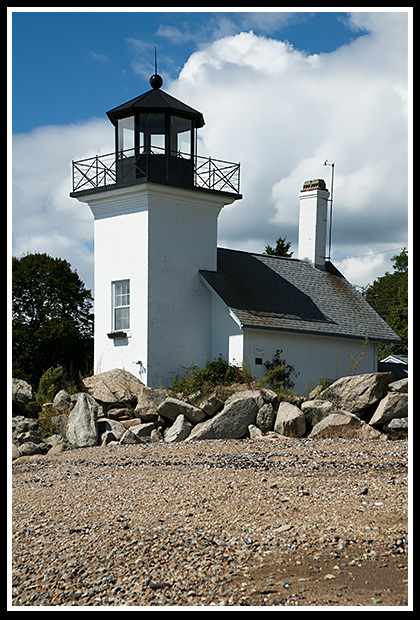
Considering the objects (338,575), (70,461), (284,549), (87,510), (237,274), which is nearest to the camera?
(338,575)

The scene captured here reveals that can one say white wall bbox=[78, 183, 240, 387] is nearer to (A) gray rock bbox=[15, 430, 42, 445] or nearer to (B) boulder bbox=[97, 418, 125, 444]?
(B) boulder bbox=[97, 418, 125, 444]

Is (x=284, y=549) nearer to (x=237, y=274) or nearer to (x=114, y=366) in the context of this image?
(x=114, y=366)

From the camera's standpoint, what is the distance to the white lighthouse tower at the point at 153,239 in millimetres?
18891

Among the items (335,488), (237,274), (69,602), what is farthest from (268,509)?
(237,274)

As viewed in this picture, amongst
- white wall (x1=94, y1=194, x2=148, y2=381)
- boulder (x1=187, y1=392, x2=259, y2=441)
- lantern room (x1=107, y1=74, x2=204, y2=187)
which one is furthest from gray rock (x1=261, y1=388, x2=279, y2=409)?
lantern room (x1=107, y1=74, x2=204, y2=187)

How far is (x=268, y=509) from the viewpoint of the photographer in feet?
24.5

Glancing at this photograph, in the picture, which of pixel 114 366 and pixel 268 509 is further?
pixel 114 366

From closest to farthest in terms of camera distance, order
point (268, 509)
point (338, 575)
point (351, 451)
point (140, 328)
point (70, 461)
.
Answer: point (338, 575), point (268, 509), point (351, 451), point (70, 461), point (140, 328)

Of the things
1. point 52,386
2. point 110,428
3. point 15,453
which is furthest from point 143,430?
point 52,386

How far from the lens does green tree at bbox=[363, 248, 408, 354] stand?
4309 centimetres

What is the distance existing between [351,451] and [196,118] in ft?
38.2

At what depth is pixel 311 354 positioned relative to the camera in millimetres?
20328

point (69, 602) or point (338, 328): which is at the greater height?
point (338, 328)

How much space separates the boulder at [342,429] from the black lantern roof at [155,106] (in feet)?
32.2
